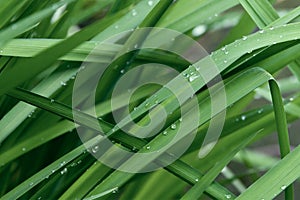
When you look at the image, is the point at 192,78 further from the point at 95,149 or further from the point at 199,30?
the point at 199,30

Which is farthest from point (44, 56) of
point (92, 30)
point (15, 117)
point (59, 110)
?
point (15, 117)

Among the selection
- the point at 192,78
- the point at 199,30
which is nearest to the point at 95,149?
the point at 192,78

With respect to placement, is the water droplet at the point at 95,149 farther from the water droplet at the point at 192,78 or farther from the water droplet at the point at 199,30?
the water droplet at the point at 199,30

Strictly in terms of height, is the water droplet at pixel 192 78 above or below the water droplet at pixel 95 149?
above

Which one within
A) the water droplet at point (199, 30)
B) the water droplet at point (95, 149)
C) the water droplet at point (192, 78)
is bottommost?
the water droplet at point (95, 149)

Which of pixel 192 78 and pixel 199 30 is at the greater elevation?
pixel 199 30

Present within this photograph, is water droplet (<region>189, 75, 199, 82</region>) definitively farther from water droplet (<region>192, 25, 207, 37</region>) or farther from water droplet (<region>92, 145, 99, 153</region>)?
water droplet (<region>192, 25, 207, 37</region>)

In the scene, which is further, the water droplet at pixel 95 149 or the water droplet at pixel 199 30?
the water droplet at pixel 199 30

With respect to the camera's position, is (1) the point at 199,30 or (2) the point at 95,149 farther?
(1) the point at 199,30

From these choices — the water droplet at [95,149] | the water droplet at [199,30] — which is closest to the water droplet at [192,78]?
the water droplet at [95,149]

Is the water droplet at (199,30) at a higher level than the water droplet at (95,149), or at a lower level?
higher

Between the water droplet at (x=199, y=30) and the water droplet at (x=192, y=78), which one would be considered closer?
the water droplet at (x=192, y=78)

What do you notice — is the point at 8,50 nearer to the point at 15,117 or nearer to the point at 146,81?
the point at 15,117
